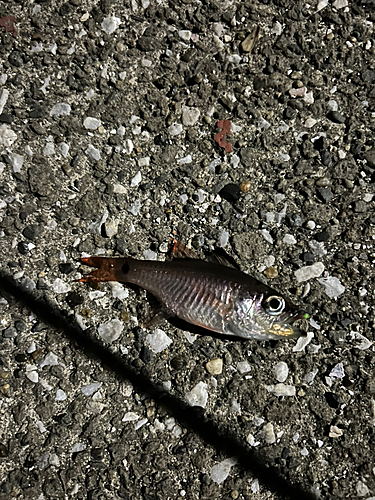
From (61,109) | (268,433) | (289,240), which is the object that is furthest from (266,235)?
(61,109)

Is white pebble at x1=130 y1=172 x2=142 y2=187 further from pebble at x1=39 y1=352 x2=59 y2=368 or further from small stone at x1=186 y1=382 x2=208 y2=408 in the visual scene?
small stone at x1=186 y1=382 x2=208 y2=408

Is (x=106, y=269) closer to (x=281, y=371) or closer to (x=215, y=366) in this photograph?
(x=215, y=366)

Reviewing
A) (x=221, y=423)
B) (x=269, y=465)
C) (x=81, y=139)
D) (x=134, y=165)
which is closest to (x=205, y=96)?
(x=134, y=165)

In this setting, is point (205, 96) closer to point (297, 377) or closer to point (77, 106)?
point (77, 106)

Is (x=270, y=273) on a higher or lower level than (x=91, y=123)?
lower

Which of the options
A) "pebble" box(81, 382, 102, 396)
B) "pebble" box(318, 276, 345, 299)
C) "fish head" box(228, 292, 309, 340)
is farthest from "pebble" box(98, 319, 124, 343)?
"pebble" box(318, 276, 345, 299)

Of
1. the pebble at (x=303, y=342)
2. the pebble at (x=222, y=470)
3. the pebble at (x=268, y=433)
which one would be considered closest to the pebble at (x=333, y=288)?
the pebble at (x=303, y=342)

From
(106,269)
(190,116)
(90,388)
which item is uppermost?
(190,116)

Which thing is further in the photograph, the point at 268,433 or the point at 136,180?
the point at 136,180
